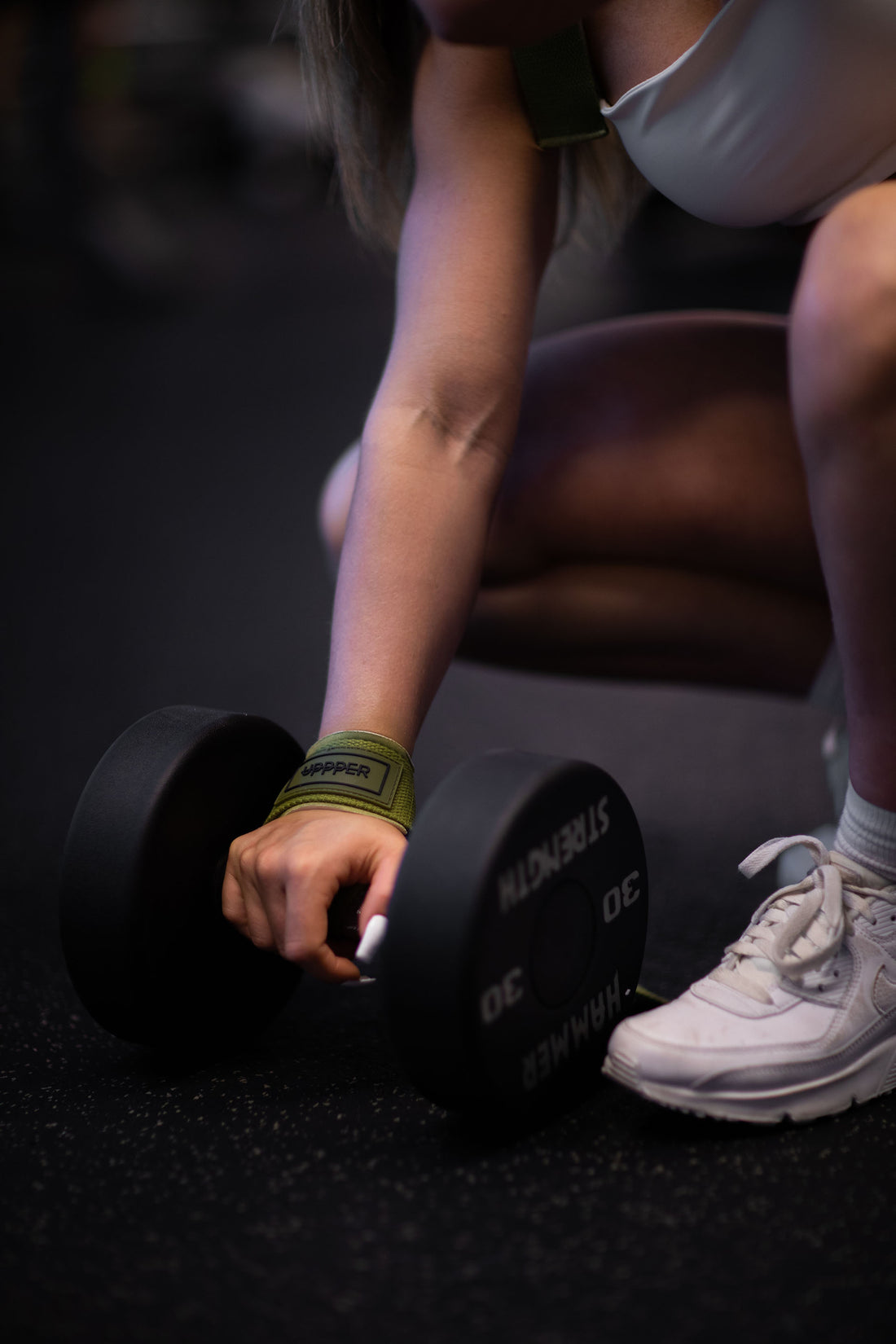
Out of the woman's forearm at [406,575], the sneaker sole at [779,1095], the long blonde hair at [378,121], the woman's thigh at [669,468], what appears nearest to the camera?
the sneaker sole at [779,1095]

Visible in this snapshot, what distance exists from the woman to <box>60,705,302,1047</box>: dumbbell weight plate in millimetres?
31

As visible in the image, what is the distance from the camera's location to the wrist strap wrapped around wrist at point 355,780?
719mm

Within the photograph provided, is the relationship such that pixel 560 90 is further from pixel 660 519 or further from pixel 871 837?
pixel 871 837

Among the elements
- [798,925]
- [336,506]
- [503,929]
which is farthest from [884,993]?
[336,506]

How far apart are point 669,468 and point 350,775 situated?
48 cm

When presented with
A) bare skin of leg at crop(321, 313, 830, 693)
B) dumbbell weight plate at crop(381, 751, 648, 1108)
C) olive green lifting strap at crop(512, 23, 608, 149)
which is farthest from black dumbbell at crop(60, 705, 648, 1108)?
olive green lifting strap at crop(512, 23, 608, 149)

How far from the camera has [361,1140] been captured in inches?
26.5

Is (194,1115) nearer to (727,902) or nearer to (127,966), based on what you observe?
(127,966)

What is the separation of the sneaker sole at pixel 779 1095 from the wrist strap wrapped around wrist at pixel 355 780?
191 millimetres

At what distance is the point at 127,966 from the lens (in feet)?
2.29

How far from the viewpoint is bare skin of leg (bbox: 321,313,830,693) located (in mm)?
1058

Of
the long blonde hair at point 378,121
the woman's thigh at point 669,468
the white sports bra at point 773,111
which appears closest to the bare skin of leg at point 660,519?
the woman's thigh at point 669,468

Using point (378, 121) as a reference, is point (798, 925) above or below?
below

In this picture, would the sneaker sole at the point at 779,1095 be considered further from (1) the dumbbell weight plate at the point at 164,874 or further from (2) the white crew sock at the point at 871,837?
(1) the dumbbell weight plate at the point at 164,874
